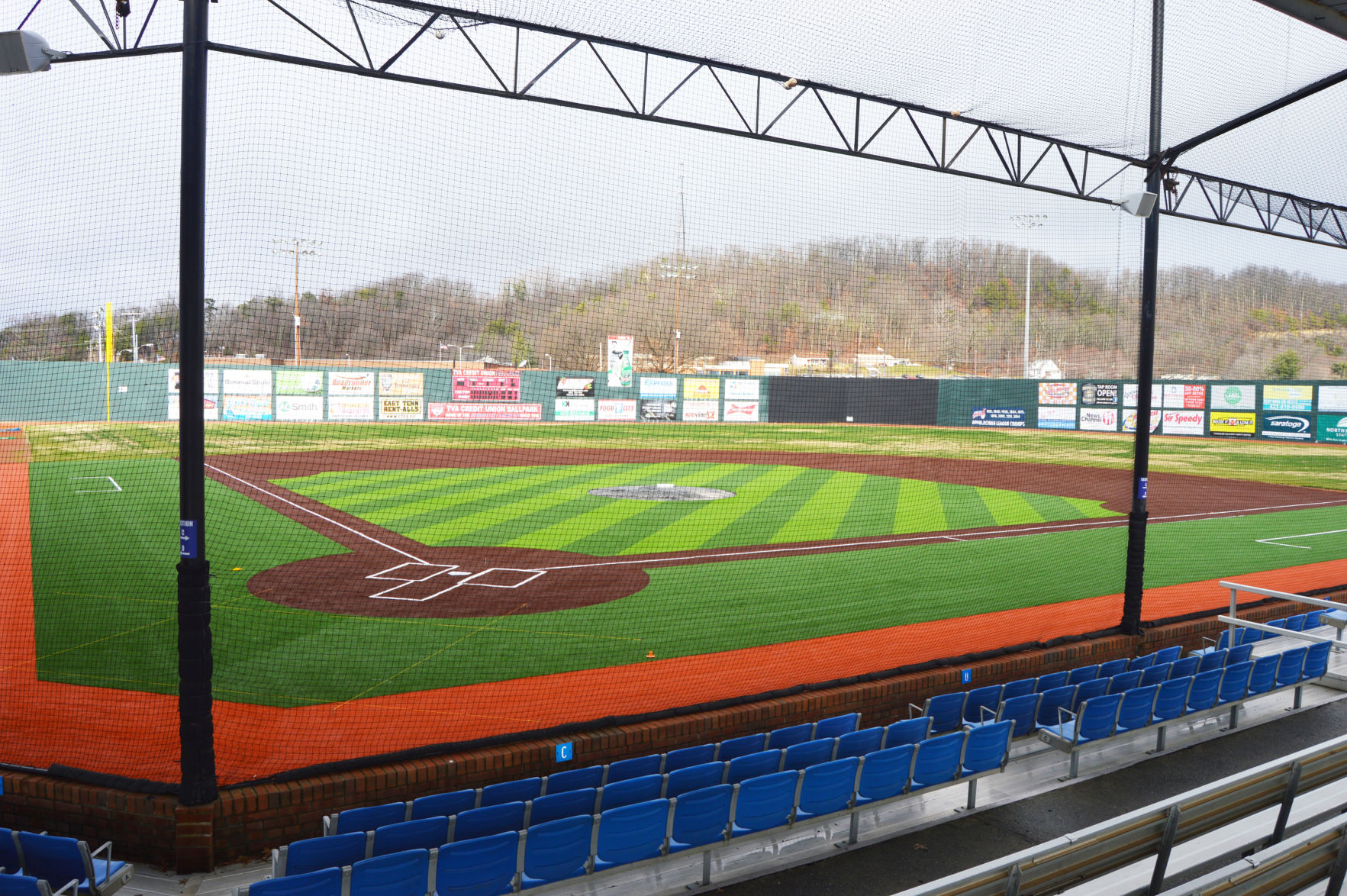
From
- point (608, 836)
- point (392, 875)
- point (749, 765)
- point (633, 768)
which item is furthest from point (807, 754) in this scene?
point (392, 875)

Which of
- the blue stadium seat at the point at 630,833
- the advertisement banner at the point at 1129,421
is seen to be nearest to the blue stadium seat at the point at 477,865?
the blue stadium seat at the point at 630,833

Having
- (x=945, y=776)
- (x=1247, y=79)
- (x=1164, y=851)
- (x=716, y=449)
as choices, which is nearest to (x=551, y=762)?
(x=945, y=776)

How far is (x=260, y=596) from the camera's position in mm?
11484

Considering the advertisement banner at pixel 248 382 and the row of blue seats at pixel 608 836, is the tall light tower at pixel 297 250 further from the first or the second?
the row of blue seats at pixel 608 836

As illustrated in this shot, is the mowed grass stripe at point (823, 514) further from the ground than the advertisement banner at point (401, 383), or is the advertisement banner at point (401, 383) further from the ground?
the advertisement banner at point (401, 383)

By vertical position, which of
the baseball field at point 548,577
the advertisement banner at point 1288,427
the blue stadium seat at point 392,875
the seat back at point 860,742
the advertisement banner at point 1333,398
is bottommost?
the baseball field at point 548,577

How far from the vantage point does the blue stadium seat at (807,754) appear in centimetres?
591

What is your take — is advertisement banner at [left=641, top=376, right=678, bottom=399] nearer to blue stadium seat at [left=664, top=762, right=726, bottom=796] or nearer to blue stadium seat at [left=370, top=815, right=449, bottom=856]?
blue stadium seat at [left=664, top=762, right=726, bottom=796]

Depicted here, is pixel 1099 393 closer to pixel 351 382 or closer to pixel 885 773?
pixel 351 382

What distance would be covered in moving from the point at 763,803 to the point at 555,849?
4.47ft

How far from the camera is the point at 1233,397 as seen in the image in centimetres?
3431

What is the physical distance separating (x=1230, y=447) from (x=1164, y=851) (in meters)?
36.3

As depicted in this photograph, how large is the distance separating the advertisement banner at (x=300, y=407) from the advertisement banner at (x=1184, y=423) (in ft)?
119

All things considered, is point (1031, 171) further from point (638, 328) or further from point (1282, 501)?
point (638, 328)
